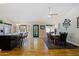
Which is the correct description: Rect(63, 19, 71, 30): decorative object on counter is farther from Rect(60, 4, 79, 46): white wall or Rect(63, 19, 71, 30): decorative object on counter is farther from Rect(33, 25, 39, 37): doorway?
Rect(33, 25, 39, 37): doorway

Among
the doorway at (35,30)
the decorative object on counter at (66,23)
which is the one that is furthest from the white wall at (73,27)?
the doorway at (35,30)

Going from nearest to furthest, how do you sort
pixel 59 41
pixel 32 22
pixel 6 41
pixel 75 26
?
1. pixel 6 41
2. pixel 32 22
3. pixel 75 26
4. pixel 59 41

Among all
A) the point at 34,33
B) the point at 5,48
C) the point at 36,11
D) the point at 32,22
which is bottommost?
the point at 5,48

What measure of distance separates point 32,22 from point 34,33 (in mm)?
608

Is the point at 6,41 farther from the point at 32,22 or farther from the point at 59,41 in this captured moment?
the point at 59,41

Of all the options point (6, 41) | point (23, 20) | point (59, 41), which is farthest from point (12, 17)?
point (59, 41)

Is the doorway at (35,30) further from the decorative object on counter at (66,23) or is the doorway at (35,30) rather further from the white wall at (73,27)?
the decorative object on counter at (66,23)

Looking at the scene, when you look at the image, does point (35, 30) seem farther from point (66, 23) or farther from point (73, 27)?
point (66, 23)

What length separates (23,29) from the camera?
7668 millimetres

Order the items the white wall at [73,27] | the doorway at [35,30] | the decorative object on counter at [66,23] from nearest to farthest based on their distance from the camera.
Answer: the doorway at [35,30] → the white wall at [73,27] → the decorative object on counter at [66,23]

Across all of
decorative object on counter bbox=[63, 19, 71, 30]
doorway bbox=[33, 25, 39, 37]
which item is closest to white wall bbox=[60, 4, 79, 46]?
decorative object on counter bbox=[63, 19, 71, 30]

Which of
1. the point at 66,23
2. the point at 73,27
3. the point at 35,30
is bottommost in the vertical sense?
the point at 35,30

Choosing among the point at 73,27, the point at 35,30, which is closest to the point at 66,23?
the point at 73,27

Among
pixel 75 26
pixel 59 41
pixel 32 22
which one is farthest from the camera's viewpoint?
pixel 59 41
